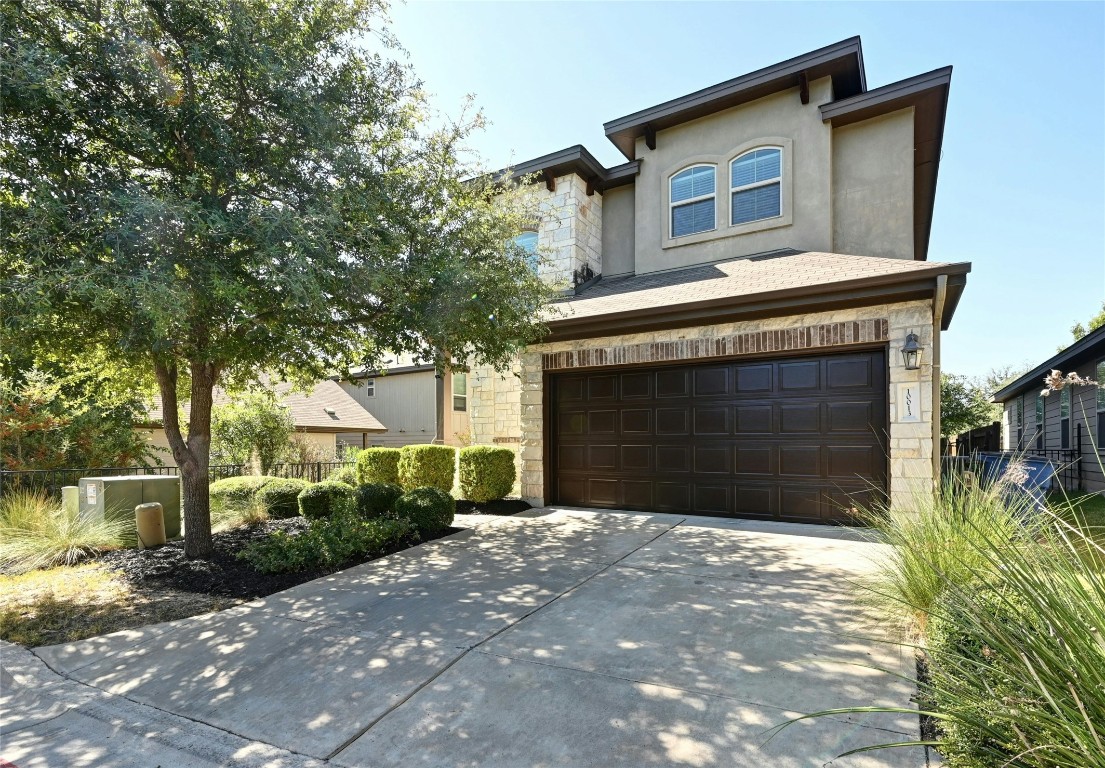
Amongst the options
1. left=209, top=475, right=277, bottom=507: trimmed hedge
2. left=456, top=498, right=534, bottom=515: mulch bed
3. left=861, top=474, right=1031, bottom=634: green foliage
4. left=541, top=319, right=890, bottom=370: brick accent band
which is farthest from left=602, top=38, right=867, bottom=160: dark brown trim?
left=209, top=475, right=277, bottom=507: trimmed hedge

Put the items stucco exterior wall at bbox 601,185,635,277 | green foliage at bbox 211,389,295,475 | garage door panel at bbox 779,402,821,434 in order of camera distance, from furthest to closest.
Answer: green foliage at bbox 211,389,295,475
stucco exterior wall at bbox 601,185,635,277
garage door panel at bbox 779,402,821,434

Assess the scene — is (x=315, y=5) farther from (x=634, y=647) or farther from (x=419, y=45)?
(x=634, y=647)

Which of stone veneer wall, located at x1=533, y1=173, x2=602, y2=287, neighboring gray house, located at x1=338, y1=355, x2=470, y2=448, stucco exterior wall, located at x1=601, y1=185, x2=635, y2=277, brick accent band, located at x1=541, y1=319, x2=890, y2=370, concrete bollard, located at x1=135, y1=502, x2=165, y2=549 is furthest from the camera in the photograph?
neighboring gray house, located at x1=338, y1=355, x2=470, y2=448

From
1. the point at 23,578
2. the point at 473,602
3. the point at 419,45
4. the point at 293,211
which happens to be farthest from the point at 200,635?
the point at 419,45

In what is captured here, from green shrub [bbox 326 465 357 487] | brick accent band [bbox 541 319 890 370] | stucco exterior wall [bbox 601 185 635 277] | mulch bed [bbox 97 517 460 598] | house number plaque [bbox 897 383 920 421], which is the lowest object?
mulch bed [bbox 97 517 460 598]

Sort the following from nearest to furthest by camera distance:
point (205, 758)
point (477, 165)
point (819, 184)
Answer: point (205, 758) → point (477, 165) → point (819, 184)

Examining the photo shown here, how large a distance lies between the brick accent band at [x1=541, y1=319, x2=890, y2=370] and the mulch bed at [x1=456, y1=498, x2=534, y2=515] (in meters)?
2.42

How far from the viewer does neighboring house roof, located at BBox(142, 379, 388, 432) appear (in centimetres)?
1805

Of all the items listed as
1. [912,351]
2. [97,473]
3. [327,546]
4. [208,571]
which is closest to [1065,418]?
[912,351]

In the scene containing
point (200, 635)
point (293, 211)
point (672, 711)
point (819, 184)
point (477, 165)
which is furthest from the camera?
point (819, 184)

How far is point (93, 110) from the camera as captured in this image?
463 centimetres

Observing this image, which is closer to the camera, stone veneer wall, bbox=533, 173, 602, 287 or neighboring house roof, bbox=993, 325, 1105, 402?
neighboring house roof, bbox=993, 325, 1105, 402

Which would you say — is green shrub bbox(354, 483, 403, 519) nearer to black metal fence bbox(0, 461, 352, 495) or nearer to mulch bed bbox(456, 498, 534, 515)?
mulch bed bbox(456, 498, 534, 515)

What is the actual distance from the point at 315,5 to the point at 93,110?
87.6 inches
